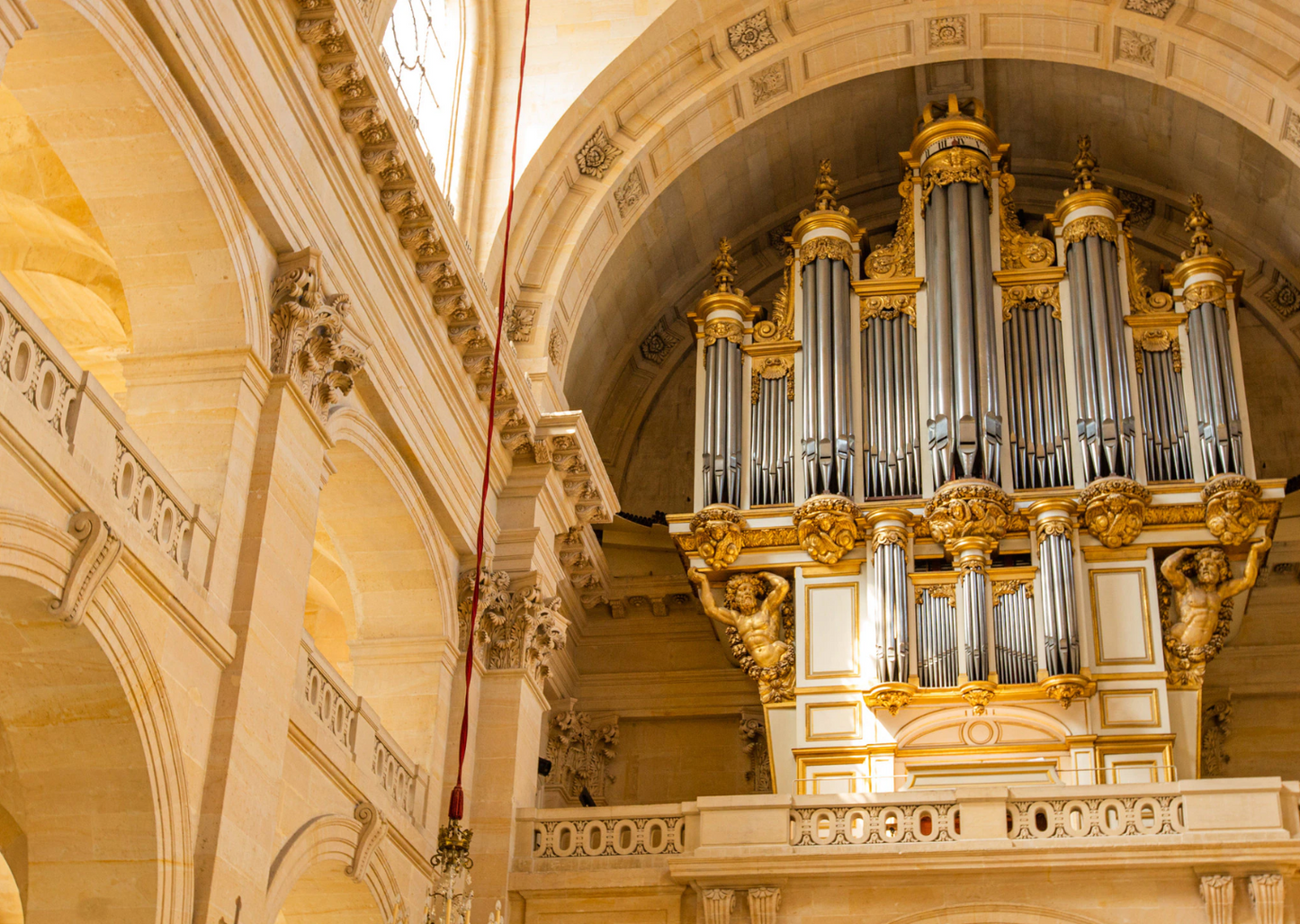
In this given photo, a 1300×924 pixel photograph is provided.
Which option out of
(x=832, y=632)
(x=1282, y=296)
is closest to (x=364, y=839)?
(x=832, y=632)

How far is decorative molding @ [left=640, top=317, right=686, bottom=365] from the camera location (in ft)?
64.1

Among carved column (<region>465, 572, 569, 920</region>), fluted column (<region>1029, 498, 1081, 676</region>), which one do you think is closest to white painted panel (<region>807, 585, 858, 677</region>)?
fluted column (<region>1029, 498, 1081, 676</region>)

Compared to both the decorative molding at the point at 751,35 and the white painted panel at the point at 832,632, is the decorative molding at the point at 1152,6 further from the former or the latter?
the white painted panel at the point at 832,632

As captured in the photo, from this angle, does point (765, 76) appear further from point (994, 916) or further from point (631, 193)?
point (994, 916)

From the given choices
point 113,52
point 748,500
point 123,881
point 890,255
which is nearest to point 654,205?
point 890,255

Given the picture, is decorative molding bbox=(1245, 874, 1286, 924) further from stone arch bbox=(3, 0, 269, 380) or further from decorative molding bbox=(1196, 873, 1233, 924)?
stone arch bbox=(3, 0, 269, 380)

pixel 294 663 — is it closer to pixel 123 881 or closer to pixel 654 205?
pixel 123 881

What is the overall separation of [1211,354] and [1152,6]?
358cm

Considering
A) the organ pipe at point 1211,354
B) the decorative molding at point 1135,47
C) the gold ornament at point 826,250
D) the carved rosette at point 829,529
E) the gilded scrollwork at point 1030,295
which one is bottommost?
the carved rosette at point 829,529

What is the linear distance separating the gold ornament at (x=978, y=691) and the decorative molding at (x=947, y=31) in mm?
7068

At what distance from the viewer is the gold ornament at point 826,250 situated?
55.2 feet

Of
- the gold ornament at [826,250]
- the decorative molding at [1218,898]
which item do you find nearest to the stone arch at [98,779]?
the decorative molding at [1218,898]

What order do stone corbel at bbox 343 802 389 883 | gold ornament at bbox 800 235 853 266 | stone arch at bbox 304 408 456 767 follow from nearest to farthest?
1. stone corbel at bbox 343 802 389 883
2. stone arch at bbox 304 408 456 767
3. gold ornament at bbox 800 235 853 266

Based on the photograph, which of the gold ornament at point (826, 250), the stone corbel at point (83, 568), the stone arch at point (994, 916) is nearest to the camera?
the stone corbel at point (83, 568)
